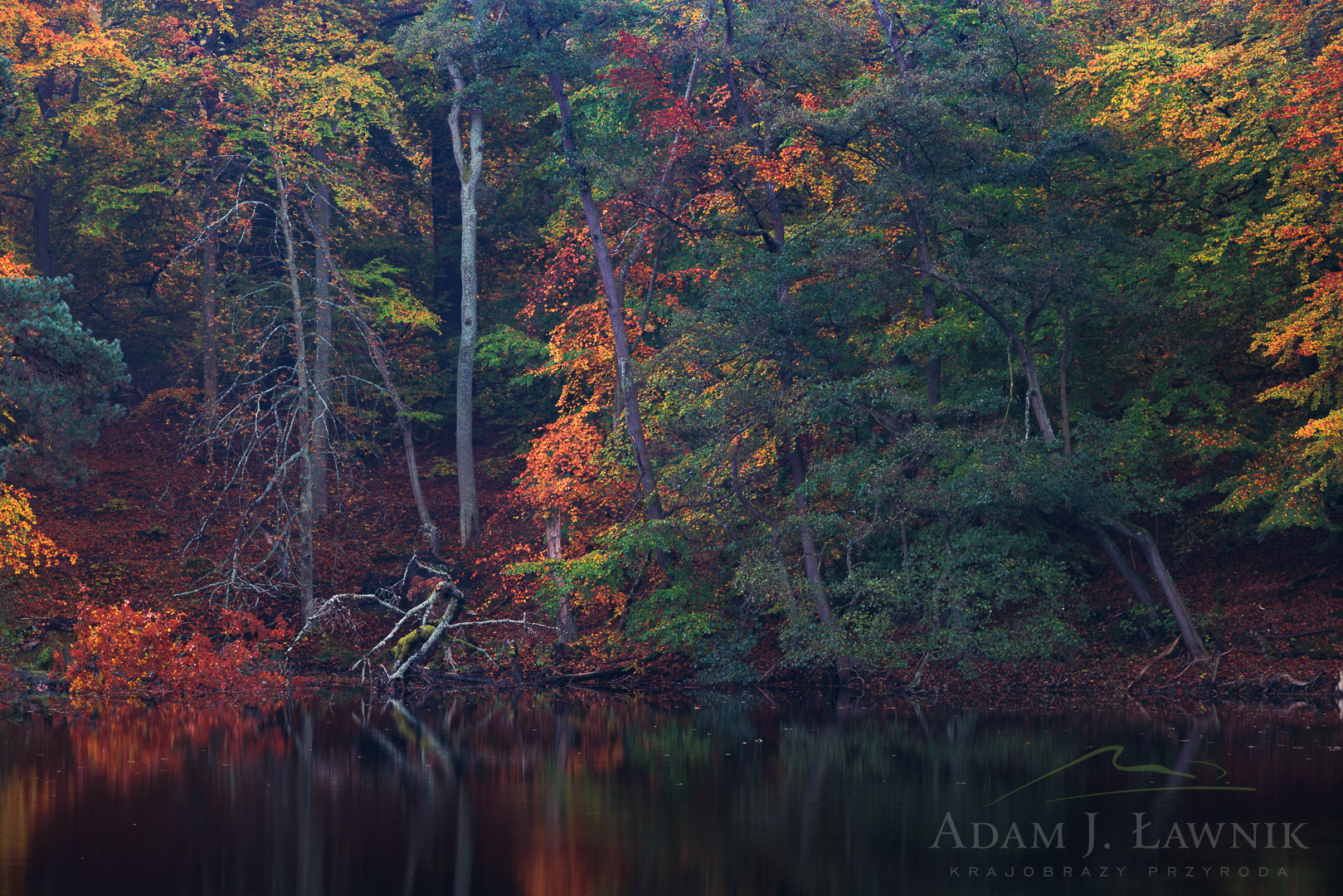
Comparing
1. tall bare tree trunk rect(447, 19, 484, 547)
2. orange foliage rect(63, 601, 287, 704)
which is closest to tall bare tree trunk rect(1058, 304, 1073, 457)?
Result: tall bare tree trunk rect(447, 19, 484, 547)

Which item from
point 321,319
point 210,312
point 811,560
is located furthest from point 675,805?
point 210,312

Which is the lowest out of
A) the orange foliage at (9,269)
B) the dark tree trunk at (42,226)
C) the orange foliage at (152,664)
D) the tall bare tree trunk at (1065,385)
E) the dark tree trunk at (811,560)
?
the orange foliage at (152,664)

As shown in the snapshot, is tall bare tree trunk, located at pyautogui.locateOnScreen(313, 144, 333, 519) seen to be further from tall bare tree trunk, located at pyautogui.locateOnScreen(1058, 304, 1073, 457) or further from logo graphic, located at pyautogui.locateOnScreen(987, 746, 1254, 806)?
logo graphic, located at pyautogui.locateOnScreen(987, 746, 1254, 806)

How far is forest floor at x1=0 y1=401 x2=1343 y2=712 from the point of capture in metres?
21.1

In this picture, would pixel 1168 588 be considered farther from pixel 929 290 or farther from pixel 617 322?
pixel 617 322

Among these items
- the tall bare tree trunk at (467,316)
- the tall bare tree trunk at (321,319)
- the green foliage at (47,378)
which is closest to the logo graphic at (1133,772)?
the green foliage at (47,378)

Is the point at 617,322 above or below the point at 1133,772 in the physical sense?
above

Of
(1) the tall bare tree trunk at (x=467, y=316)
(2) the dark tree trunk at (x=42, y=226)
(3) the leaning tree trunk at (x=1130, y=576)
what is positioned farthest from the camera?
(2) the dark tree trunk at (x=42, y=226)

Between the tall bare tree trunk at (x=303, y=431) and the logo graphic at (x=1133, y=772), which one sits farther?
the tall bare tree trunk at (x=303, y=431)

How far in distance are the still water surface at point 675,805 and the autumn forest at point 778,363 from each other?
417 centimetres

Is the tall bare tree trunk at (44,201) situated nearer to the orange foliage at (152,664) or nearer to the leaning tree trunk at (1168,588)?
the orange foliage at (152,664)

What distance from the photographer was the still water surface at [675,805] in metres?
8.96

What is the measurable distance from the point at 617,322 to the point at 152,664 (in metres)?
11.4

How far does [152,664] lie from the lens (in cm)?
2116
